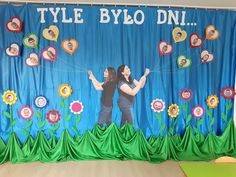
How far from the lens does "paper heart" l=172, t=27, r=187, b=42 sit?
3.37 m

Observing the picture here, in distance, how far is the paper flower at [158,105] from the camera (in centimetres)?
343

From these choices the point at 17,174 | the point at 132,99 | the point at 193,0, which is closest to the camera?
the point at 17,174

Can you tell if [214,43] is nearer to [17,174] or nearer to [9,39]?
[9,39]

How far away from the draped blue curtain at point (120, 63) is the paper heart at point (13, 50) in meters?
0.05

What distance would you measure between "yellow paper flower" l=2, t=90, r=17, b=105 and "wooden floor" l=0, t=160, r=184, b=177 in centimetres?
81

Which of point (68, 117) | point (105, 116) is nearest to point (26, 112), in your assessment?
point (68, 117)

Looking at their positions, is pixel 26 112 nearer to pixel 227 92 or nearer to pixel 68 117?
pixel 68 117

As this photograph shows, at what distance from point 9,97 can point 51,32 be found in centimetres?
102

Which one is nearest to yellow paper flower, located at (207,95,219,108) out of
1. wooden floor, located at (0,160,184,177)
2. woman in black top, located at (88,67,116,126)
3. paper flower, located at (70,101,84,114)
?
wooden floor, located at (0,160,184,177)

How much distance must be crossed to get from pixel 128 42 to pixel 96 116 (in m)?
1.09

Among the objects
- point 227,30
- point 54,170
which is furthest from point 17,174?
point 227,30

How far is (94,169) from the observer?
3117mm

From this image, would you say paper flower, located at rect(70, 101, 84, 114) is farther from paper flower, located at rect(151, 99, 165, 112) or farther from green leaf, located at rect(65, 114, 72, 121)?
paper flower, located at rect(151, 99, 165, 112)

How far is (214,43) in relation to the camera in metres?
3.43
